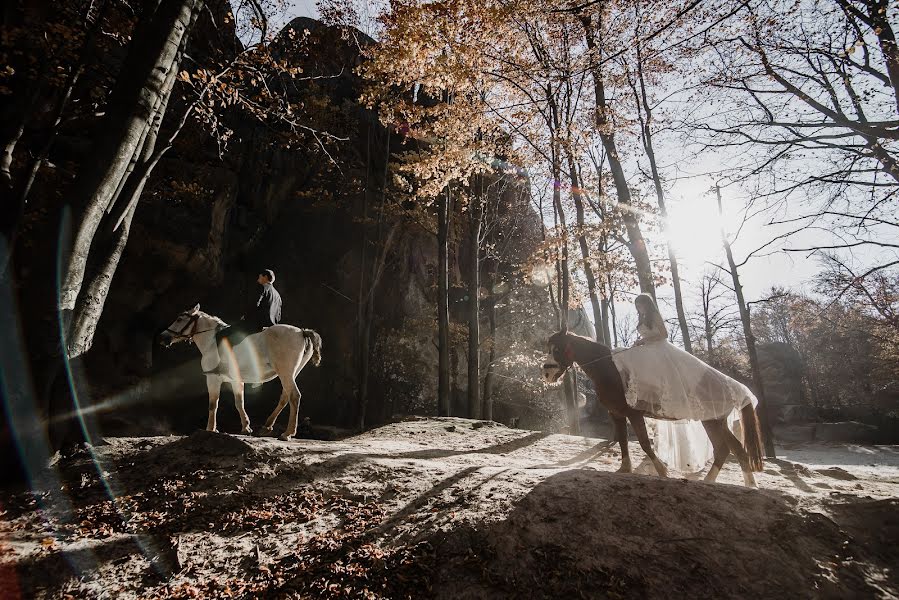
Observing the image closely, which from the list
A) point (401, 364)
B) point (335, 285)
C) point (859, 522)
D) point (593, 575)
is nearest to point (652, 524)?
point (593, 575)

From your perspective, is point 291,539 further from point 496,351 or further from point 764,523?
point 496,351

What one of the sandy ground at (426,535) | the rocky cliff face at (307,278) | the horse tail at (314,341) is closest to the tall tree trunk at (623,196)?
the sandy ground at (426,535)

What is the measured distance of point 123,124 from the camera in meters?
5.07

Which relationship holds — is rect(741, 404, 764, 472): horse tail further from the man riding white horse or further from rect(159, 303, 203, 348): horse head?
rect(159, 303, 203, 348): horse head

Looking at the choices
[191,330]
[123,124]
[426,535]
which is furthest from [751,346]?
[123,124]

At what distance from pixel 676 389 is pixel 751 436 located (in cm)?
121

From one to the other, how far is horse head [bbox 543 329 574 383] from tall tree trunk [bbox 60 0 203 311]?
235 inches

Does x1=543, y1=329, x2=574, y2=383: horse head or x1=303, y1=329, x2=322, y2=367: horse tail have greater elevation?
x1=303, y1=329, x2=322, y2=367: horse tail

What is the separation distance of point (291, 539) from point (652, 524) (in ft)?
10.4

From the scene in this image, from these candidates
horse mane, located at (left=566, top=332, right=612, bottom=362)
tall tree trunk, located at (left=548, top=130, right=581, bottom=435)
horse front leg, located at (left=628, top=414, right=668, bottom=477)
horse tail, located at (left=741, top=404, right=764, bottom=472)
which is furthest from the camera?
tall tree trunk, located at (left=548, top=130, right=581, bottom=435)

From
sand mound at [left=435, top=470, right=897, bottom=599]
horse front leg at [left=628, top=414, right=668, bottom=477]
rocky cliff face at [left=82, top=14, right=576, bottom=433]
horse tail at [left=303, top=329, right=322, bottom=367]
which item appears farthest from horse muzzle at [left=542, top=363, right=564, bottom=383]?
rocky cliff face at [left=82, top=14, right=576, bottom=433]

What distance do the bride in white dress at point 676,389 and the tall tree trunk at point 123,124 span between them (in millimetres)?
6785

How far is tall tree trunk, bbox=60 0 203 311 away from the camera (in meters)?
4.70

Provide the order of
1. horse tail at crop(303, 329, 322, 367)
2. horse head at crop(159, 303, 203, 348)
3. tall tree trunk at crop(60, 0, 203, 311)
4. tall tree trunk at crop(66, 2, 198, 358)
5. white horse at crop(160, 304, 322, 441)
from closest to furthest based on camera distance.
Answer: tall tree trunk at crop(60, 0, 203, 311) → tall tree trunk at crop(66, 2, 198, 358) → horse head at crop(159, 303, 203, 348) → white horse at crop(160, 304, 322, 441) → horse tail at crop(303, 329, 322, 367)
